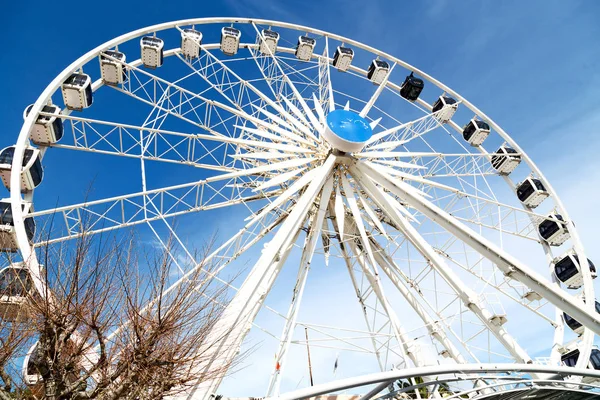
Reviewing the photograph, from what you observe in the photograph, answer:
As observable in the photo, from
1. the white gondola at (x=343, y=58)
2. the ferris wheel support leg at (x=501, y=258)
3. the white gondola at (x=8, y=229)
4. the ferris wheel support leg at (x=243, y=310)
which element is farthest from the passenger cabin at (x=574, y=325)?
the white gondola at (x=8, y=229)

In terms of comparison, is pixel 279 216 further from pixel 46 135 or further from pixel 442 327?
pixel 46 135

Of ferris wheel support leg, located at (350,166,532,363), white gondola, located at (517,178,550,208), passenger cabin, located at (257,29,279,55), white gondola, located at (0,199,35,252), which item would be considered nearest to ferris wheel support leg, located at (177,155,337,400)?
ferris wheel support leg, located at (350,166,532,363)

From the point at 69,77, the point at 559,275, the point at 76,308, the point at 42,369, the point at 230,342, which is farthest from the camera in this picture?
the point at 559,275

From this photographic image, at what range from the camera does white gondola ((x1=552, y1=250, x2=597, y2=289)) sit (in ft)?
57.3

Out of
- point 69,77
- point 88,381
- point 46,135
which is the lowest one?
point 88,381

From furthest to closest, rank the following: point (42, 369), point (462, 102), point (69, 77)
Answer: point (462, 102)
point (69, 77)
point (42, 369)

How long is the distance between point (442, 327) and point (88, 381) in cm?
1025

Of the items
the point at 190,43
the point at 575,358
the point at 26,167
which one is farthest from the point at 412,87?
the point at 26,167

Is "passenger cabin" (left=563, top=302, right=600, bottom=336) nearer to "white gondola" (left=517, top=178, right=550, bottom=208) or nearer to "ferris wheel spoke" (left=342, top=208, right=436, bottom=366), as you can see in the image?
"white gondola" (left=517, top=178, right=550, bottom=208)

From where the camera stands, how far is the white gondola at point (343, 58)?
21.2m

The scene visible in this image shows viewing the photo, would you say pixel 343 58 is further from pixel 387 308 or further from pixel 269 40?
pixel 387 308

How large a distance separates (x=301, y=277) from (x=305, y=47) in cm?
1219

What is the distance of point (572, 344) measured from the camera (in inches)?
649

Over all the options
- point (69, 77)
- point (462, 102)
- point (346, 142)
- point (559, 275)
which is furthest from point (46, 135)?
point (559, 275)
